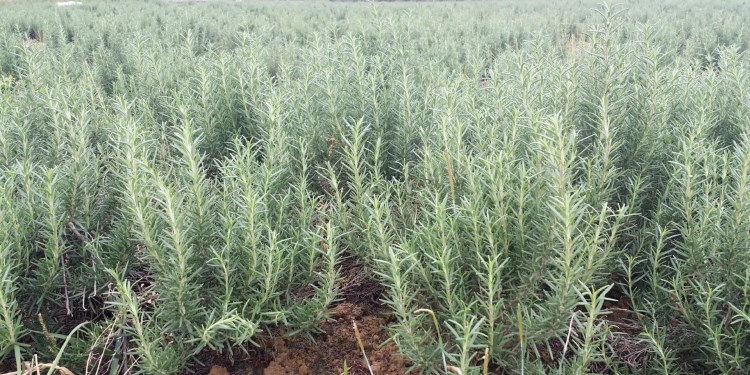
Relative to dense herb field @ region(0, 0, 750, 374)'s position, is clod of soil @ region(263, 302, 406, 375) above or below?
below

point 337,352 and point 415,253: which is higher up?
point 415,253

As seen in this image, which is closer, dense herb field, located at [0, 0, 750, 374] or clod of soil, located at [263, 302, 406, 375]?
dense herb field, located at [0, 0, 750, 374]

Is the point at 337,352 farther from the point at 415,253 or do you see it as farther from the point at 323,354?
the point at 415,253

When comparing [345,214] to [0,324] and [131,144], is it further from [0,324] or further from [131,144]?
[0,324]

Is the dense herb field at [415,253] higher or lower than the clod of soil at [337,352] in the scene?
higher

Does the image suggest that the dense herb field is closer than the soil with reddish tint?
Yes

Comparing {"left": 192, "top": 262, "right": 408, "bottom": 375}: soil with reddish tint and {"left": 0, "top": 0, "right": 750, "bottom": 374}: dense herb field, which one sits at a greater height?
{"left": 0, "top": 0, "right": 750, "bottom": 374}: dense herb field

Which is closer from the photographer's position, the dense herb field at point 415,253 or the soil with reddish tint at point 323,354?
the dense herb field at point 415,253

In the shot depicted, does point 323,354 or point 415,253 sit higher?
point 415,253

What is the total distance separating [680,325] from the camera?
1.79 m

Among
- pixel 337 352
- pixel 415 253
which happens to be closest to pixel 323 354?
pixel 337 352

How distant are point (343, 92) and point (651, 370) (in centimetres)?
188

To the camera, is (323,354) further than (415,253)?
Yes

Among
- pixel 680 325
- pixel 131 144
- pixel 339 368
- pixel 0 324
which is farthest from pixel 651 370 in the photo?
pixel 0 324
